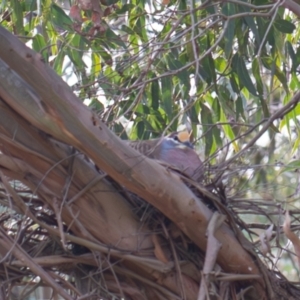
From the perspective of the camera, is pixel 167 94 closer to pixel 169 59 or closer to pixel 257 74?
pixel 169 59

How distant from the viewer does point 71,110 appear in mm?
1490

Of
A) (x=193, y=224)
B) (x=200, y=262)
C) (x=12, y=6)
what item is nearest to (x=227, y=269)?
(x=200, y=262)

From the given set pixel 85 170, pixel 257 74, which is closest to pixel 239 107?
pixel 257 74

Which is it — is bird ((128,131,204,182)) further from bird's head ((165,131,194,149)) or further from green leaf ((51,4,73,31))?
green leaf ((51,4,73,31))

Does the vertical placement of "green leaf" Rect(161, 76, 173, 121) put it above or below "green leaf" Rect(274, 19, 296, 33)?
below

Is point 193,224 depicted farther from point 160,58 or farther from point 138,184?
point 160,58

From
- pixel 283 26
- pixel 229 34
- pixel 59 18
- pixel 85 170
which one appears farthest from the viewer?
pixel 59 18

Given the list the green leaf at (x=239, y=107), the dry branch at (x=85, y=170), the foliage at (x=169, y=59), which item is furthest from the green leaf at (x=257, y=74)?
the dry branch at (x=85, y=170)

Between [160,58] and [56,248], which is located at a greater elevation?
[160,58]

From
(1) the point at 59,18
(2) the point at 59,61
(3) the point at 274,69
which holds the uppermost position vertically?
(3) the point at 274,69

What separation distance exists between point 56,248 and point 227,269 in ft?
1.43

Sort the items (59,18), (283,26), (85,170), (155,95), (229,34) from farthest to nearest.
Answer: (155,95), (59,18), (283,26), (229,34), (85,170)

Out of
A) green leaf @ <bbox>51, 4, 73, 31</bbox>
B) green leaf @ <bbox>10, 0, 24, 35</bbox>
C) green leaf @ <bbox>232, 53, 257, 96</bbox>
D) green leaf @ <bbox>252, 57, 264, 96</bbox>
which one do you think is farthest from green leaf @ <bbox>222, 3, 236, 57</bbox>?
green leaf @ <bbox>10, 0, 24, 35</bbox>

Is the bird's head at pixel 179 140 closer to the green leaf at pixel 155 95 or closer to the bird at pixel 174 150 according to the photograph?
the bird at pixel 174 150
